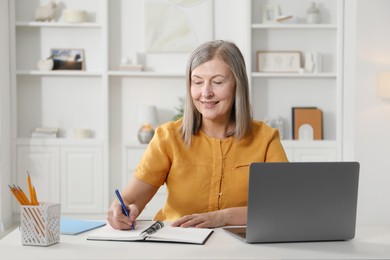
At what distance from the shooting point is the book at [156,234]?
77.2 inches

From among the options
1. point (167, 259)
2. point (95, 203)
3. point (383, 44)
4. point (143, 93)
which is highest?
point (383, 44)

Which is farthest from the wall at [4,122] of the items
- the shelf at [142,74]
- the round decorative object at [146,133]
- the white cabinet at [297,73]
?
the white cabinet at [297,73]

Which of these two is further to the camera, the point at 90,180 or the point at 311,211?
the point at 90,180

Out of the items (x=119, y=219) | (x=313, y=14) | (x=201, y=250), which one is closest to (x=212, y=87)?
(x=119, y=219)

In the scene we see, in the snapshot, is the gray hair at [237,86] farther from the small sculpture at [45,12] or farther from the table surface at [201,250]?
the small sculpture at [45,12]

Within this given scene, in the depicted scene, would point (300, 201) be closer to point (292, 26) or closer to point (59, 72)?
point (292, 26)

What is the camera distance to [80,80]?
Result: 6.04 m

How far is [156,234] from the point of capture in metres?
2.01

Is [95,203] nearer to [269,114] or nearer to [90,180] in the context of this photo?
[90,180]

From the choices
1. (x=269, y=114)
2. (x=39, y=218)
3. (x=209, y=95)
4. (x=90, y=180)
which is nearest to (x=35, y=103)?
(x=90, y=180)

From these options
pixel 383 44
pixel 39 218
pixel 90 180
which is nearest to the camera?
pixel 39 218

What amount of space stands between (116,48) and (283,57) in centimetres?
152

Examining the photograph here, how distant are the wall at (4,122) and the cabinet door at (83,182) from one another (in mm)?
484

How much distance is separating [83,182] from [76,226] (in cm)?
379
